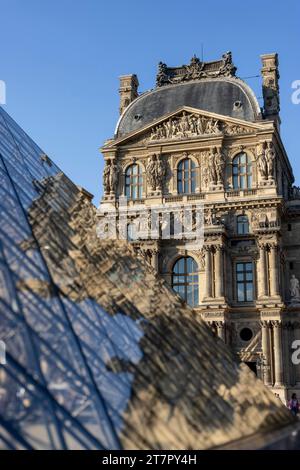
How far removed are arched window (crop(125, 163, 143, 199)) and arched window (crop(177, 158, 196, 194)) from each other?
250 centimetres

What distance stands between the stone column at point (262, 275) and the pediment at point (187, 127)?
23.4 ft

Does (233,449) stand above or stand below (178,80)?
below

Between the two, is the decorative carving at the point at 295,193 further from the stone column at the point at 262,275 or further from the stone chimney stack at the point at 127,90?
the stone chimney stack at the point at 127,90

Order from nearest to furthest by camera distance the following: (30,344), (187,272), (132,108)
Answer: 1. (30,344)
2. (187,272)
3. (132,108)

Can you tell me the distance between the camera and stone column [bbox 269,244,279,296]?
106 feet

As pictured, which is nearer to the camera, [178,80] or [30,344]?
[30,344]

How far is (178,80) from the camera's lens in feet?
134

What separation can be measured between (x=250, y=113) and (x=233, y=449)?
29.8 metres

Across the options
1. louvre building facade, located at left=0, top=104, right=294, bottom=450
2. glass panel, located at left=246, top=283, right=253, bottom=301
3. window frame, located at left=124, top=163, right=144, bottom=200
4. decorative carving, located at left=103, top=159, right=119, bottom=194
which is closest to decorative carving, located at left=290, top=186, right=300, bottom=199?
glass panel, located at left=246, top=283, right=253, bottom=301

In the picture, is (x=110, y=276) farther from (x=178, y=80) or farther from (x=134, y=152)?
(x=178, y=80)

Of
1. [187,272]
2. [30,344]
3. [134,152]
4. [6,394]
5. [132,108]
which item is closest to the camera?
[6,394]

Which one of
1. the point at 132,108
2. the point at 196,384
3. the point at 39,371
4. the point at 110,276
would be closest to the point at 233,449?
the point at 196,384

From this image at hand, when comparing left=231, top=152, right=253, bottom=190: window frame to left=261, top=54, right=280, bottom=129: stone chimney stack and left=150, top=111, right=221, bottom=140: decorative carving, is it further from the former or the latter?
left=261, top=54, right=280, bottom=129: stone chimney stack

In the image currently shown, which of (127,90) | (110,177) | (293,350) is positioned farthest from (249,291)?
(127,90)
